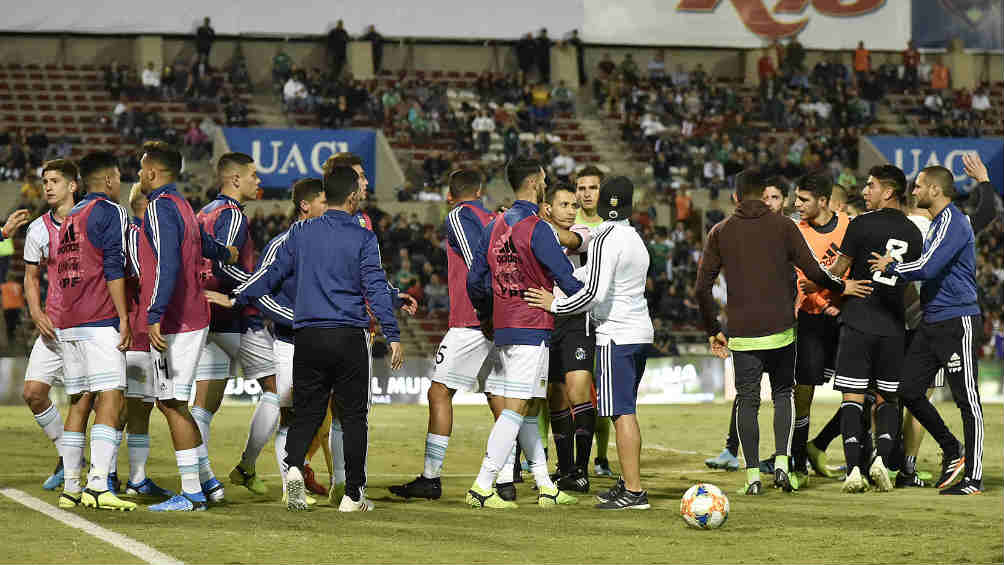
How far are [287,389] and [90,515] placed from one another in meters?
1.62

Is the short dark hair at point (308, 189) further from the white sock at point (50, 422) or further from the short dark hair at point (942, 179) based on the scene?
the short dark hair at point (942, 179)

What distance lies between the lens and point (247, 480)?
10141 mm

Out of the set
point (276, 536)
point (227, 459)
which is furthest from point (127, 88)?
point (276, 536)

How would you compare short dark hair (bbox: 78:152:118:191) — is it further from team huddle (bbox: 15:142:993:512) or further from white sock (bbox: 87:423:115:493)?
white sock (bbox: 87:423:115:493)

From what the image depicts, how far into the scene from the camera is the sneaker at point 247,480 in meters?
10.1

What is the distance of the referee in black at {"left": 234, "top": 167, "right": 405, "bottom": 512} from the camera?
8742mm

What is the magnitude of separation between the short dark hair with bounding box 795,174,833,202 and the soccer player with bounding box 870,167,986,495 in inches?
37.5

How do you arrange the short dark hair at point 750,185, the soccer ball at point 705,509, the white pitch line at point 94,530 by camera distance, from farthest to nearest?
1. the short dark hair at point 750,185
2. the soccer ball at point 705,509
3. the white pitch line at point 94,530

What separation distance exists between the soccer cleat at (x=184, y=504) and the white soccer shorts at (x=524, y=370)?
213 centimetres

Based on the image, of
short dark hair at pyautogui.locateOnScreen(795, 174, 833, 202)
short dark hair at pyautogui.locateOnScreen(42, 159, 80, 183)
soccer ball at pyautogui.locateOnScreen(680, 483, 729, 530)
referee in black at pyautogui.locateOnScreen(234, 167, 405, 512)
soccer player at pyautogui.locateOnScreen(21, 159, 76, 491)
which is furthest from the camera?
short dark hair at pyautogui.locateOnScreen(795, 174, 833, 202)

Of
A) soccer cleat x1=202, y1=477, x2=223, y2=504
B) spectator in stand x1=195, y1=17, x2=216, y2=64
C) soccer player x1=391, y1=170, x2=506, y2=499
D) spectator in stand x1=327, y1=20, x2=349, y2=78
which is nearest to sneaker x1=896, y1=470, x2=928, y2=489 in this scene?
soccer player x1=391, y1=170, x2=506, y2=499

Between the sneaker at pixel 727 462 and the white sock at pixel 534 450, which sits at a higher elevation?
the white sock at pixel 534 450

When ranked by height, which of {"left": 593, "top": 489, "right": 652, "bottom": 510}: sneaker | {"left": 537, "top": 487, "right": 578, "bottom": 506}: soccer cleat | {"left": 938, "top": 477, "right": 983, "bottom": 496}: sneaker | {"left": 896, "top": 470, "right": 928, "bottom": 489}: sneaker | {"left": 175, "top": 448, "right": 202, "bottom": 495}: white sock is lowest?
{"left": 896, "top": 470, "right": 928, "bottom": 489}: sneaker

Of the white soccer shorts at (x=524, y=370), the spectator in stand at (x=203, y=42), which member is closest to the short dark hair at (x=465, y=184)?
the white soccer shorts at (x=524, y=370)
